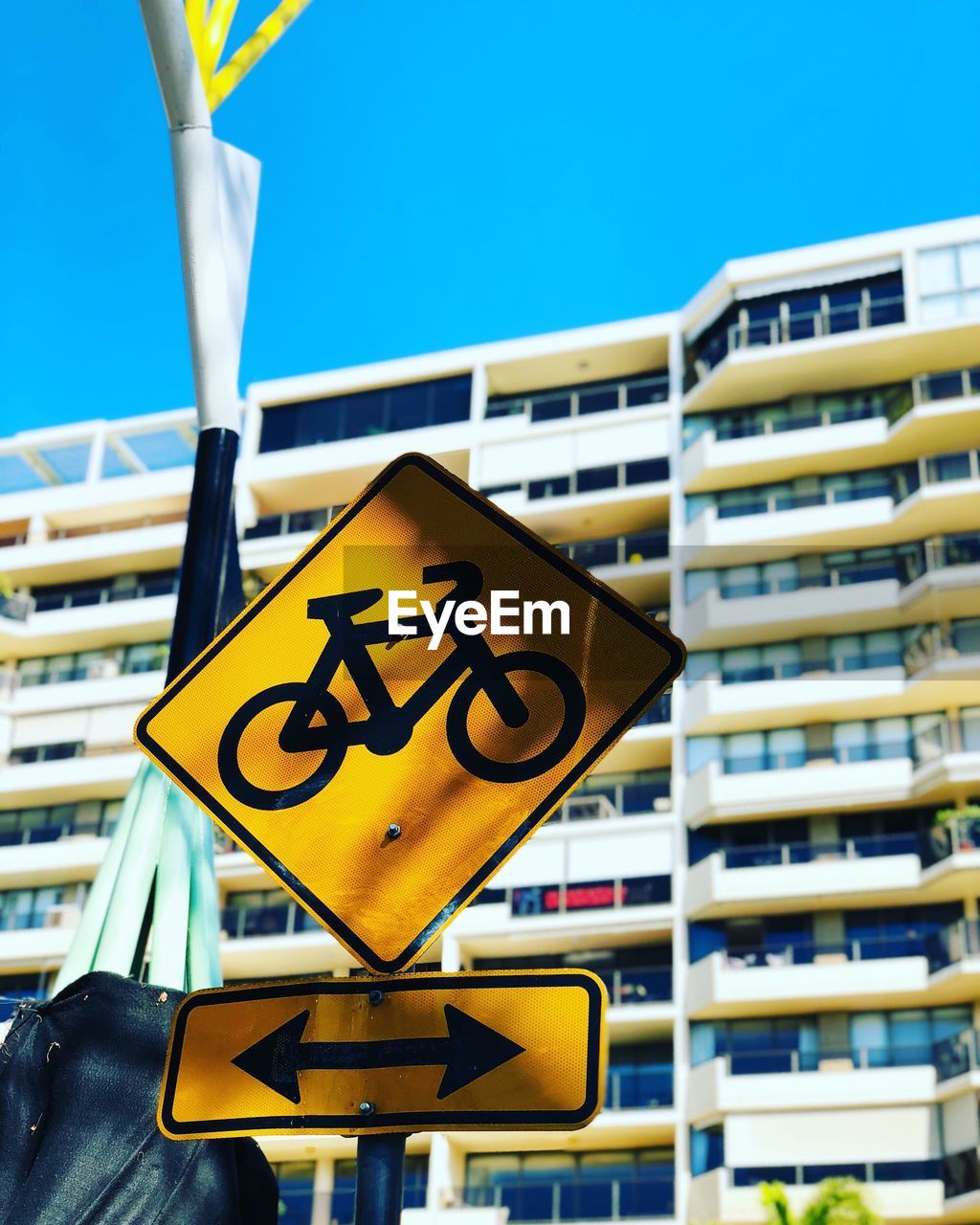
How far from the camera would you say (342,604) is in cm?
256

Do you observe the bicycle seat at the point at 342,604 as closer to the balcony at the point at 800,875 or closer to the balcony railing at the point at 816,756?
the balcony at the point at 800,875

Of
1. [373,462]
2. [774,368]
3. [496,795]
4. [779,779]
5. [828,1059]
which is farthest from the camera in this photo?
[373,462]

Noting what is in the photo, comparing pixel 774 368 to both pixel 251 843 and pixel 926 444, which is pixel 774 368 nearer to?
pixel 926 444

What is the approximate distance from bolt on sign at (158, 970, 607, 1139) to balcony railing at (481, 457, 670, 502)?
44780 mm

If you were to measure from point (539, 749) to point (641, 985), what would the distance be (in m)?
39.8

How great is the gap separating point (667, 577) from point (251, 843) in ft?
144

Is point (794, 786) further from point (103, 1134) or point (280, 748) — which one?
point (280, 748)

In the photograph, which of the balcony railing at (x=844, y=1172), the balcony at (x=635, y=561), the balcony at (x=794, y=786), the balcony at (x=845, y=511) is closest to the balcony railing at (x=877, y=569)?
the balcony at (x=845, y=511)

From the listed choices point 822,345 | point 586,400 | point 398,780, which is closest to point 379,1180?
point 398,780

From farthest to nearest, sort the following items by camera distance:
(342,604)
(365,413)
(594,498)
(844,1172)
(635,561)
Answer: (365,413)
(594,498)
(635,561)
(844,1172)
(342,604)

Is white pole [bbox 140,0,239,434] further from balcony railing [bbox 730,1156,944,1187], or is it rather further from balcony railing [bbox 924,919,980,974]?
balcony railing [bbox 924,919,980,974]

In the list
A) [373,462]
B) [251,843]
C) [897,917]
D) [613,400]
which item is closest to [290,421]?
[373,462]

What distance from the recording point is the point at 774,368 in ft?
150

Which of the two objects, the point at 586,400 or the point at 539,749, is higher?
the point at 586,400
